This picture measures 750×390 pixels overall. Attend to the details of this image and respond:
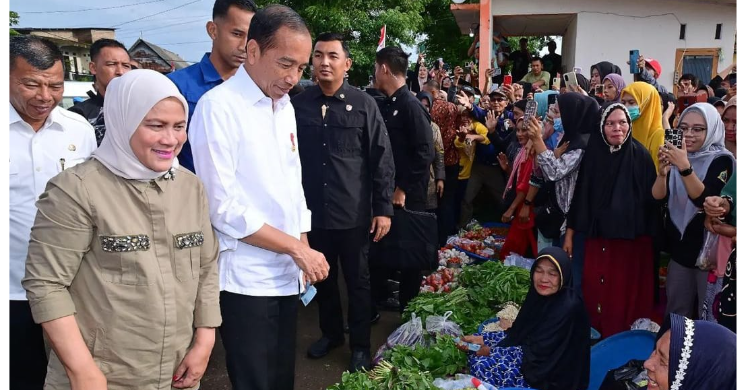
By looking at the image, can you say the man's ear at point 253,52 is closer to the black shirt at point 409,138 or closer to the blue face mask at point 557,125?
the black shirt at point 409,138

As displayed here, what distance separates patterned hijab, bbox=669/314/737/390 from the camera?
183 centimetres

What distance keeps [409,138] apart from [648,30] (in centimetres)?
906

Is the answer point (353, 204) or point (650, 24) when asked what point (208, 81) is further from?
point (650, 24)

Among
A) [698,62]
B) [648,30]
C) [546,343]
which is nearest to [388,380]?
[546,343]

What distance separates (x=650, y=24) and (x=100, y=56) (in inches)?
430

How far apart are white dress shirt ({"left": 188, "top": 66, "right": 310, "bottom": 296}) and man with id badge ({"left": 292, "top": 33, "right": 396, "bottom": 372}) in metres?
1.04

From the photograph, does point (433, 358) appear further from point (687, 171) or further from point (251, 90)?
point (251, 90)

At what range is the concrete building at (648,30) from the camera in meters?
10.7

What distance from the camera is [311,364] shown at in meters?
3.71

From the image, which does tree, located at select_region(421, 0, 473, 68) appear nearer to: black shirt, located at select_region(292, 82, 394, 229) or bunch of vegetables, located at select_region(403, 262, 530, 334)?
bunch of vegetables, located at select_region(403, 262, 530, 334)

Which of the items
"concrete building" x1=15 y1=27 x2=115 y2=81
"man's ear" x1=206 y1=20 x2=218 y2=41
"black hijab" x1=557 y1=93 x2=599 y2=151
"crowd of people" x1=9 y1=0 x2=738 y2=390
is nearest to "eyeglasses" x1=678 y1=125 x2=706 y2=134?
"crowd of people" x1=9 y1=0 x2=738 y2=390
